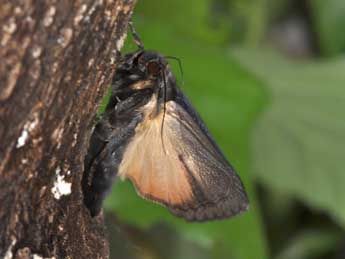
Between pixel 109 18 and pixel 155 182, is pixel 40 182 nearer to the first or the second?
pixel 109 18

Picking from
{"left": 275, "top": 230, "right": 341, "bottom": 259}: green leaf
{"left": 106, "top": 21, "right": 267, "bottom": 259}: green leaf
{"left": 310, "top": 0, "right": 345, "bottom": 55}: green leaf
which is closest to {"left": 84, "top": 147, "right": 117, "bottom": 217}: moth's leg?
{"left": 106, "top": 21, "right": 267, "bottom": 259}: green leaf

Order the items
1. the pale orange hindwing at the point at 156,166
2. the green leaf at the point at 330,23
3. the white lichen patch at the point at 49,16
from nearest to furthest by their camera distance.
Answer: the white lichen patch at the point at 49,16, the pale orange hindwing at the point at 156,166, the green leaf at the point at 330,23

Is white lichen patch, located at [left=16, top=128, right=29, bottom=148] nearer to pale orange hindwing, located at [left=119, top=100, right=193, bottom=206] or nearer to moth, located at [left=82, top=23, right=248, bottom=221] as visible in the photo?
moth, located at [left=82, top=23, right=248, bottom=221]

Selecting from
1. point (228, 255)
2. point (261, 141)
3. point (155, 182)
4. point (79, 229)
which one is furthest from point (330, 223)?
point (79, 229)

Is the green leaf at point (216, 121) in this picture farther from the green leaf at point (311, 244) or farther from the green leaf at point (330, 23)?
the green leaf at point (330, 23)

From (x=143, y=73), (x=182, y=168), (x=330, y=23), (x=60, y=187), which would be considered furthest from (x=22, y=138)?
(x=330, y=23)

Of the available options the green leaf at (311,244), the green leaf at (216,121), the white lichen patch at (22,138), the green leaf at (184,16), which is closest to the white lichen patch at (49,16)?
the white lichen patch at (22,138)

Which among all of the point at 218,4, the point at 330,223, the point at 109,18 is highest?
the point at 218,4

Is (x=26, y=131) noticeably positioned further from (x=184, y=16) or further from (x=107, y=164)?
(x=184, y=16)
